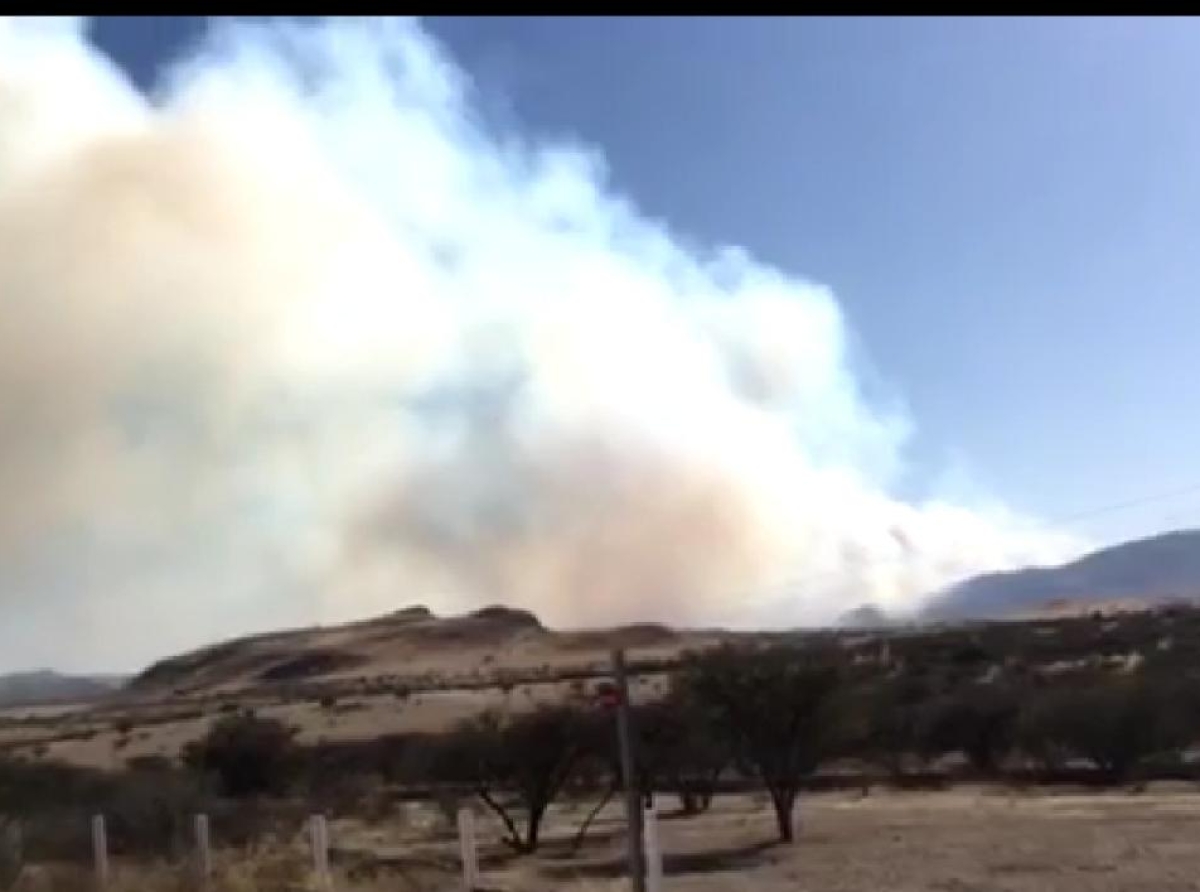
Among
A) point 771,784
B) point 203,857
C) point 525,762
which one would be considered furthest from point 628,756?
point 525,762

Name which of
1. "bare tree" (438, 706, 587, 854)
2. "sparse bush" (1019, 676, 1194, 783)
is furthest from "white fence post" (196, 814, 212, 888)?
"sparse bush" (1019, 676, 1194, 783)

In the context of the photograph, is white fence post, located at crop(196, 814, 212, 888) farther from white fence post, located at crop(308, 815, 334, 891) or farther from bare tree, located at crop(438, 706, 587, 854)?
bare tree, located at crop(438, 706, 587, 854)

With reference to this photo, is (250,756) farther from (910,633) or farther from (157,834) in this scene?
(910,633)

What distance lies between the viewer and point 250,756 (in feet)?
182

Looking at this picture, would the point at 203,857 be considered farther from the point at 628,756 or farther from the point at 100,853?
the point at 628,756

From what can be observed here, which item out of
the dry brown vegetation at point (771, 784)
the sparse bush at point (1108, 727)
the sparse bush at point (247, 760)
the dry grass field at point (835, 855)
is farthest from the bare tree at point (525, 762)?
the sparse bush at point (247, 760)

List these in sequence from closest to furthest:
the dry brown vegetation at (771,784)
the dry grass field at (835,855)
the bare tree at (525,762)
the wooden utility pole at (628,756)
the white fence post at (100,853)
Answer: the wooden utility pole at (628,756), the white fence post at (100,853), the dry grass field at (835,855), the dry brown vegetation at (771,784), the bare tree at (525,762)

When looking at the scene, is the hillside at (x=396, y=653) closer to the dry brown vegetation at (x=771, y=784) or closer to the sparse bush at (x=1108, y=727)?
the dry brown vegetation at (x=771, y=784)

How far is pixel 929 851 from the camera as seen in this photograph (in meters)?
28.7

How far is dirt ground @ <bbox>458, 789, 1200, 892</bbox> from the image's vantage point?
24.6 m

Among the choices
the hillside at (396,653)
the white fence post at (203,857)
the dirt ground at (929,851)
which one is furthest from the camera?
the hillside at (396,653)

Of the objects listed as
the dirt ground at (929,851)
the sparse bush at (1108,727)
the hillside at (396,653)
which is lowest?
the dirt ground at (929,851)

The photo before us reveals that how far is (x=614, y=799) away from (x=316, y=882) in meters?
24.6

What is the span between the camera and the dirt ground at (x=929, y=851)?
24.6 m
